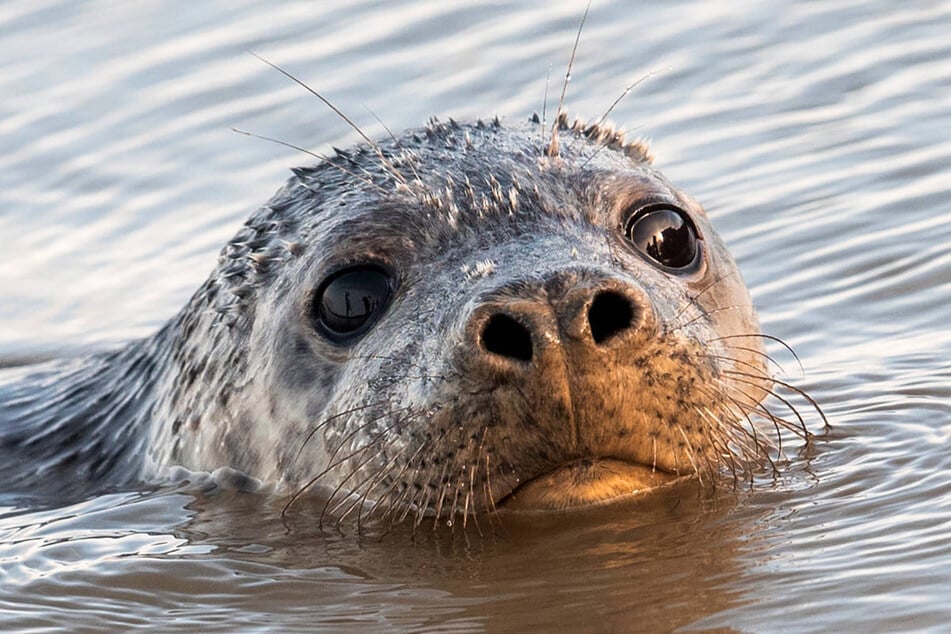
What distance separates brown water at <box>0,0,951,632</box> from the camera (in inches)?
214

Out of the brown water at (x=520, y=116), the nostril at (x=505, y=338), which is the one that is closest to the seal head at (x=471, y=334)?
the nostril at (x=505, y=338)

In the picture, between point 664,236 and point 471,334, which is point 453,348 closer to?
point 471,334

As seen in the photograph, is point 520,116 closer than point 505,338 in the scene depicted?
No

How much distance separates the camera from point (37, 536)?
6.48 metres

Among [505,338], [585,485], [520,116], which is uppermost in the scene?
[520,116]

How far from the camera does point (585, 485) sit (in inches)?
223

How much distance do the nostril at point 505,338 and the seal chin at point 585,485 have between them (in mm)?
431

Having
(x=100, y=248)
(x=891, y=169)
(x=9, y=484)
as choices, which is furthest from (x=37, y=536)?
(x=891, y=169)

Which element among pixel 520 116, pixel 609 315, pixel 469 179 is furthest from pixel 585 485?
pixel 520 116

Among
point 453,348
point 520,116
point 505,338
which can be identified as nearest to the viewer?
point 505,338

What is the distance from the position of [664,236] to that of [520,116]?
4.78 m

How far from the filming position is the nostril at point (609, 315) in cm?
523

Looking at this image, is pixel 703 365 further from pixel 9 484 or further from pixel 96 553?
pixel 9 484

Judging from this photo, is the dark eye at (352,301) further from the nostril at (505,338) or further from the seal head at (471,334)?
the nostril at (505,338)
